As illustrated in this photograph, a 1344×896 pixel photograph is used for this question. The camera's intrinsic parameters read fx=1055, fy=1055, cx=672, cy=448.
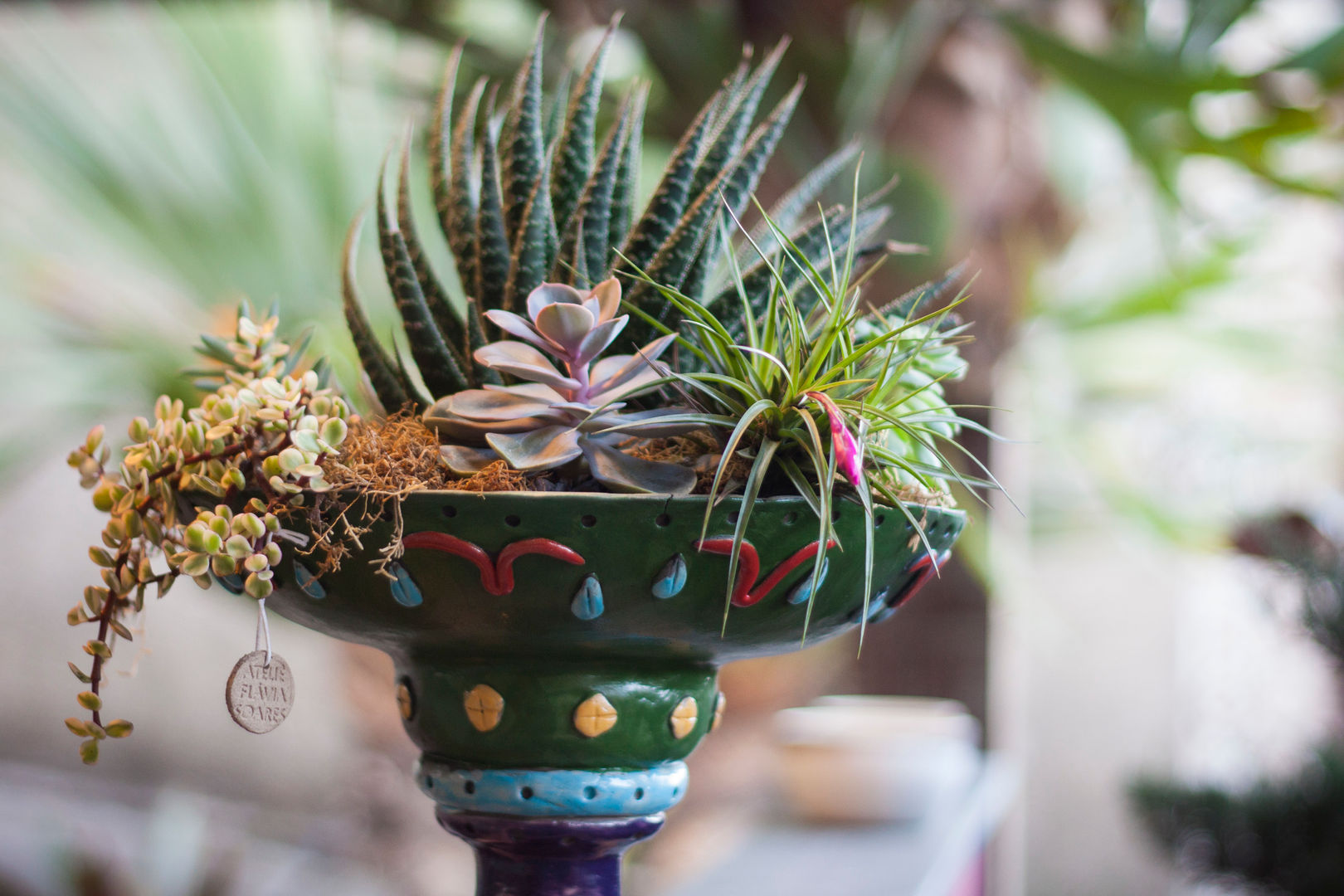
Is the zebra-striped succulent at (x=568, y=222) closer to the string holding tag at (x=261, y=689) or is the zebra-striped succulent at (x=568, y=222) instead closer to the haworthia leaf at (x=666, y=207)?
the haworthia leaf at (x=666, y=207)

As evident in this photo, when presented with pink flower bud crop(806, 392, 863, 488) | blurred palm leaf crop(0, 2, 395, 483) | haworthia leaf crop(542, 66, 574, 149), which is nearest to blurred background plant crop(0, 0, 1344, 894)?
blurred palm leaf crop(0, 2, 395, 483)

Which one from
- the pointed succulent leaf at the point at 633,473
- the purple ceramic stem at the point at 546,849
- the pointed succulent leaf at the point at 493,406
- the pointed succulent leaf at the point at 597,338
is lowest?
the purple ceramic stem at the point at 546,849

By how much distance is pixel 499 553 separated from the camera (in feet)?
1.03

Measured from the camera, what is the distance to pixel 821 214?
1.24 feet

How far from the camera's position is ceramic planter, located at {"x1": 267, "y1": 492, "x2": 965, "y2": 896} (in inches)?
12.4

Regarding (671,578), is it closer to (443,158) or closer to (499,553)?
(499,553)

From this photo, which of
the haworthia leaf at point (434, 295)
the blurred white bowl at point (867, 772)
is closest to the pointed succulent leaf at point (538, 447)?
the haworthia leaf at point (434, 295)

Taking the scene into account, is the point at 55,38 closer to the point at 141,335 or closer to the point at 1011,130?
the point at 141,335

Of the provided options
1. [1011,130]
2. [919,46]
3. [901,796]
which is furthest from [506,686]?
[1011,130]

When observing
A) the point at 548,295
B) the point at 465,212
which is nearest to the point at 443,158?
the point at 465,212

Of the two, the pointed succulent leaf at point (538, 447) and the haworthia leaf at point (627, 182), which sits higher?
the haworthia leaf at point (627, 182)

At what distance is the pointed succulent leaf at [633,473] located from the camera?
32 cm

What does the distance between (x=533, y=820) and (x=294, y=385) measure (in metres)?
0.17

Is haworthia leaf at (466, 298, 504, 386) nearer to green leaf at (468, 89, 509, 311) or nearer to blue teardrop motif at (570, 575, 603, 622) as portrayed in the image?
green leaf at (468, 89, 509, 311)
